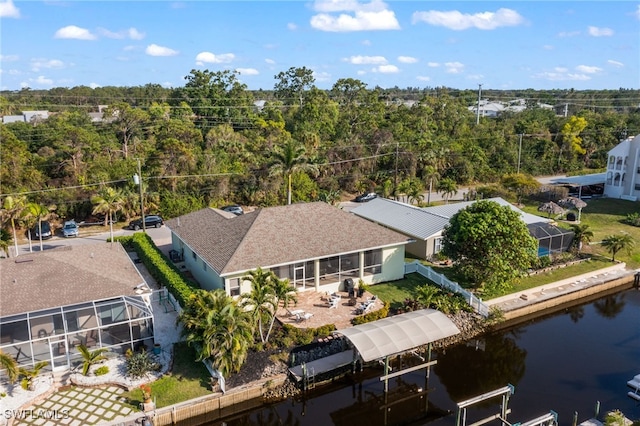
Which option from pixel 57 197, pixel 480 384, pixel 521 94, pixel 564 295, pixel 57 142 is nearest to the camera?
pixel 480 384

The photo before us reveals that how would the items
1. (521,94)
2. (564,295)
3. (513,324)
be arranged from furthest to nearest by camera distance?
(521,94) < (564,295) < (513,324)

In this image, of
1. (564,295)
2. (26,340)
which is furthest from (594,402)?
(26,340)

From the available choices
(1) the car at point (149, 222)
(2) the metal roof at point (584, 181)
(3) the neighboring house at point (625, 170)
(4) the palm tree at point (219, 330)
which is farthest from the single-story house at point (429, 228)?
(3) the neighboring house at point (625, 170)

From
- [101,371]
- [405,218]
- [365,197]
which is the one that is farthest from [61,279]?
[365,197]

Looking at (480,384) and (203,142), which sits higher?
(203,142)

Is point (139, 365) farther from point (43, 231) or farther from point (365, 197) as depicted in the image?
point (365, 197)

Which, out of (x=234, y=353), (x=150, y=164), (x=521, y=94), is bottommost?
(x=234, y=353)

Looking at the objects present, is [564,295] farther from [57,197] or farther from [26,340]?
[57,197]
